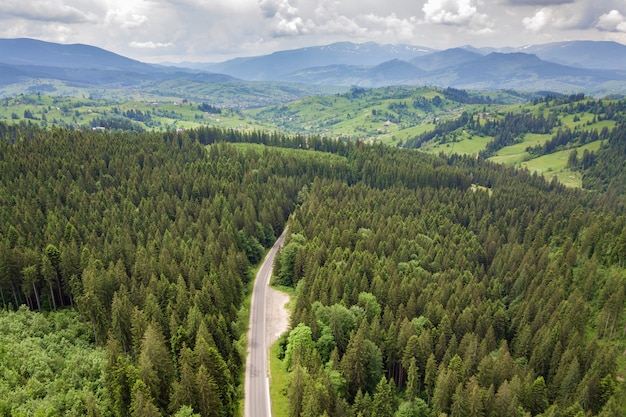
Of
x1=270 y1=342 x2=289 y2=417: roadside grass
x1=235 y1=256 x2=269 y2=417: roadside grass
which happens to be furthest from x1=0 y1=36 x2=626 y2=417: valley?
x1=235 y1=256 x2=269 y2=417: roadside grass

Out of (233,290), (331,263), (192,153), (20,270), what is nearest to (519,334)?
(331,263)

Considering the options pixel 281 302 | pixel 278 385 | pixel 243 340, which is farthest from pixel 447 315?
pixel 243 340

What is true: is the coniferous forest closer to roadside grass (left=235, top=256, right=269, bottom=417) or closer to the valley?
the valley

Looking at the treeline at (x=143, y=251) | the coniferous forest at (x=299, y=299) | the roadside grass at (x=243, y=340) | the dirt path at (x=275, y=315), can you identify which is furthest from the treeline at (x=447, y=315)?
the treeline at (x=143, y=251)

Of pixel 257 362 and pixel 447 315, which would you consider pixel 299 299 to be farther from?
pixel 447 315

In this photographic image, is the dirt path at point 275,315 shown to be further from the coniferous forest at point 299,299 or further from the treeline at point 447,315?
the coniferous forest at point 299,299

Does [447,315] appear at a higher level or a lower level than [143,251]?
lower

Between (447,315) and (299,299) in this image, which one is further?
(299,299)
